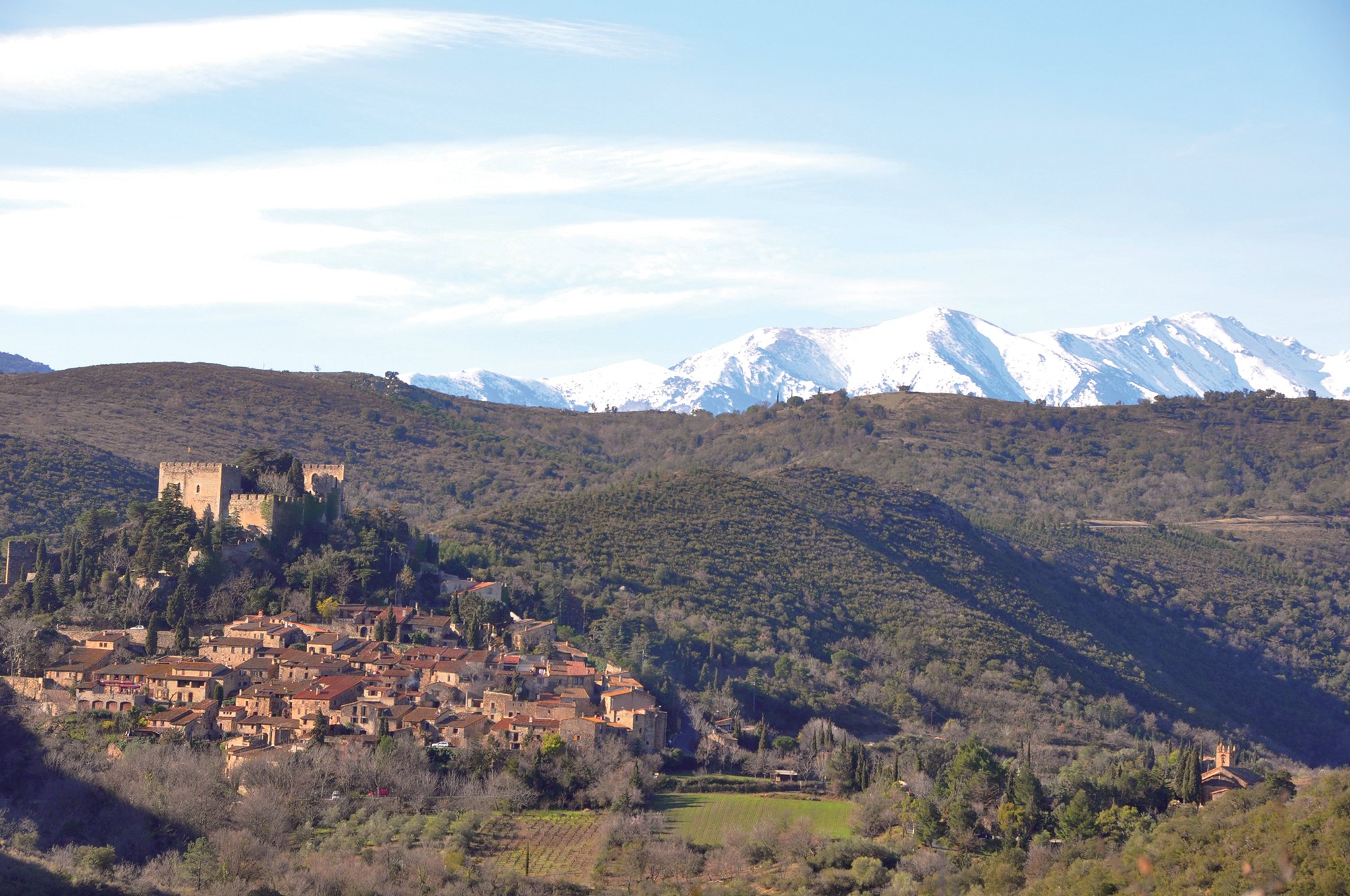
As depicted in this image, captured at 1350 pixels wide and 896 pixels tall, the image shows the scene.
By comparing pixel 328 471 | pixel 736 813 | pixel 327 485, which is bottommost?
pixel 736 813

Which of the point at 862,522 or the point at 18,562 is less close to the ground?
the point at 862,522

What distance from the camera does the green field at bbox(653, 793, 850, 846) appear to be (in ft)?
134

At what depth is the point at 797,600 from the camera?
237 ft

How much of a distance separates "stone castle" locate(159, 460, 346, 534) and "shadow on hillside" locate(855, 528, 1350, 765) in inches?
1253

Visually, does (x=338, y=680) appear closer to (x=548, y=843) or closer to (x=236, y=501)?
Answer: (x=548, y=843)

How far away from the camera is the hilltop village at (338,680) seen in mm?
43844

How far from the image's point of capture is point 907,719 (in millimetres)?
57844

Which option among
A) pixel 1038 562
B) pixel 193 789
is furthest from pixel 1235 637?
pixel 193 789

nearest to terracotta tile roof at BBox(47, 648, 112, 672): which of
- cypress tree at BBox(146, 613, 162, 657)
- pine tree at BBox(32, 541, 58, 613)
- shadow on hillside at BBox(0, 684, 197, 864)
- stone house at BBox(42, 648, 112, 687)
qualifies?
stone house at BBox(42, 648, 112, 687)

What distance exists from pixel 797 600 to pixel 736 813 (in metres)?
29.8

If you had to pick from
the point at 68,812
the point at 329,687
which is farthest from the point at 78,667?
the point at 68,812

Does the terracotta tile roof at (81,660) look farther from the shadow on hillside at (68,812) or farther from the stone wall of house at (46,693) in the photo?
the shadow on hillside at (68,812)

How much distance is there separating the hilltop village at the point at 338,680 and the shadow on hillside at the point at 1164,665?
2577cm

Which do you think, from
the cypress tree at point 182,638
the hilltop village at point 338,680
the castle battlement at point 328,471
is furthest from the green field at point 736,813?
the castle battlement at point 328,471
